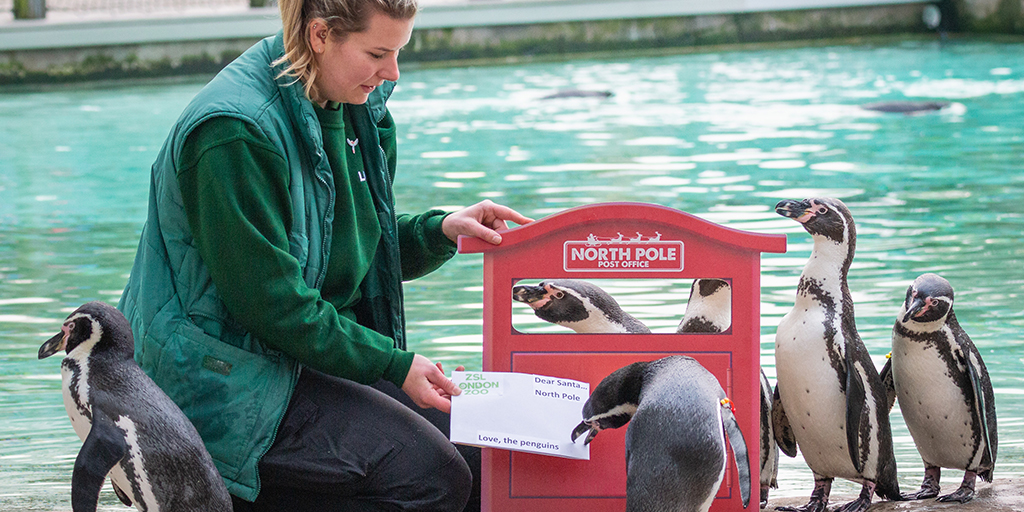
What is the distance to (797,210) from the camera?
2568 mm

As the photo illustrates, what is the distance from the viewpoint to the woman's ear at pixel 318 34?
7.20ft

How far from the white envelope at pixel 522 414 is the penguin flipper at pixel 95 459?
1.98 ft

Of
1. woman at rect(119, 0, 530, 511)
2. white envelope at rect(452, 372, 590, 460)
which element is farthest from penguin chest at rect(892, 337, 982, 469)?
woman at rect(119, 0, 530, 511)

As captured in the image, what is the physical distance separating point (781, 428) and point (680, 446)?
0.82m

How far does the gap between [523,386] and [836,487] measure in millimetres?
1208

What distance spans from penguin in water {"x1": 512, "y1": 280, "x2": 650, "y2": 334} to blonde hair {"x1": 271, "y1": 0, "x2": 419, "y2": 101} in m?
0.68

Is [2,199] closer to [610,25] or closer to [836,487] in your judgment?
[836,487]

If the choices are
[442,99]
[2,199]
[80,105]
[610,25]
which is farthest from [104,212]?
[610,25]

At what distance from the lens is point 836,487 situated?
301 cm

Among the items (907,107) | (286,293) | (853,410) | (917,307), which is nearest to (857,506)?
(853,410)

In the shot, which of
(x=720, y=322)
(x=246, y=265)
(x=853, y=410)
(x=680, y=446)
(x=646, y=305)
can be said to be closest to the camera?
(x=680, y=446)

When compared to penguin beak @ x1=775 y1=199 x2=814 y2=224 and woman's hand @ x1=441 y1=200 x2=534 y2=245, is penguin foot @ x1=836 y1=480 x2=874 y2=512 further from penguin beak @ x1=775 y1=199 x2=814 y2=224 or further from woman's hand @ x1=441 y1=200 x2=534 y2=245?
woman's hand @ x1=441 y1=200 x2=534 y2=245

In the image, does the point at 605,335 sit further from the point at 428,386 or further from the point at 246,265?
the point at 246,265

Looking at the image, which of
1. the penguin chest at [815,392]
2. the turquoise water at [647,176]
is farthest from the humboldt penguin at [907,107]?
the penguin chest at [815,392]
